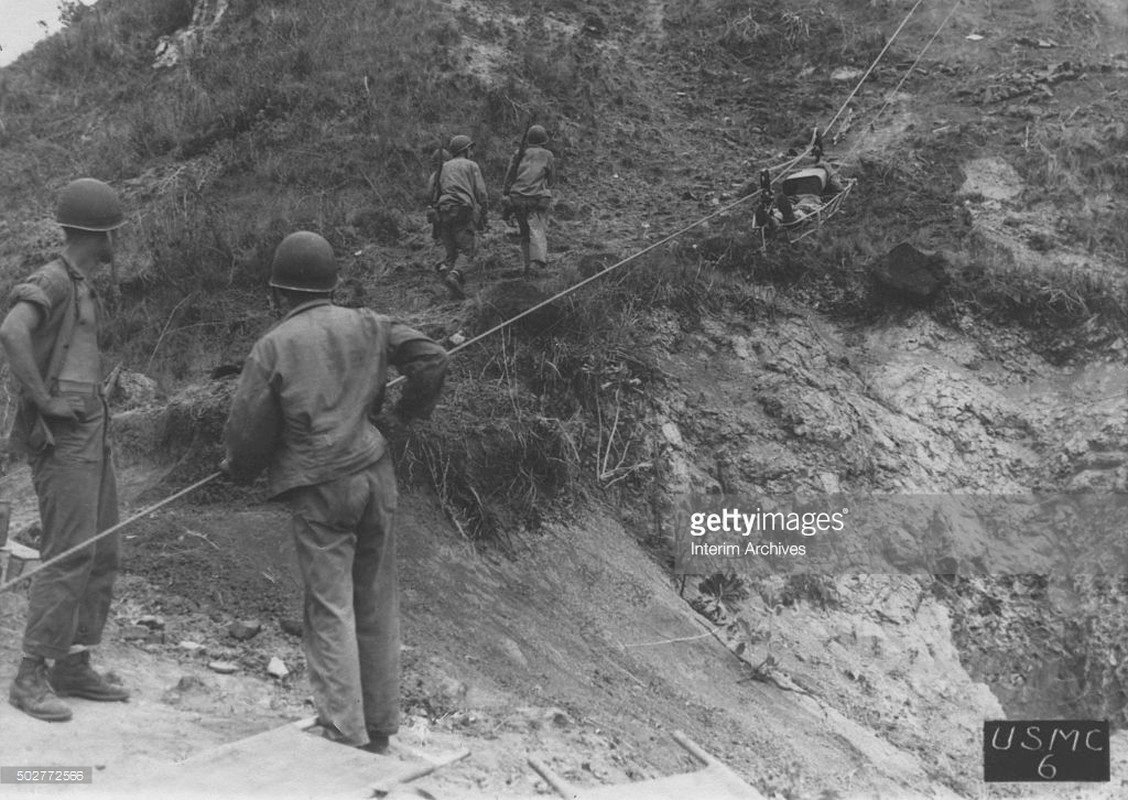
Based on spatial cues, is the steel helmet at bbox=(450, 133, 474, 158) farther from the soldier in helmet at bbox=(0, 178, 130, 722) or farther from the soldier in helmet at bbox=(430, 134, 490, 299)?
the soldier in helmet at bbox=(0, 178, 130, 722)

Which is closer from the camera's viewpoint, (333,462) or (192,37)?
(333,462)

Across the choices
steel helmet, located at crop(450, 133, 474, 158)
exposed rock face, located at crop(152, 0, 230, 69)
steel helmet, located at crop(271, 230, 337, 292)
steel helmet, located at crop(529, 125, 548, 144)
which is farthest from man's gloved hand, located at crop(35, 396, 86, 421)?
exposed rock face, located at crop(152, 0, 230, 69)

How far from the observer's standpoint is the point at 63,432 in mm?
5281

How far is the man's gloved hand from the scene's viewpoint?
5.18m

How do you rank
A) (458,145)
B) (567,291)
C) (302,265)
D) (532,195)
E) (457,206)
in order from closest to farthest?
(302,265)
(567,291)
(457,206)
(532,195)
(458,145)

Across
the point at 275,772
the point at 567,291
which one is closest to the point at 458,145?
the point at 567,291

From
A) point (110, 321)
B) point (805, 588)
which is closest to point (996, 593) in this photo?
point (805, 588)

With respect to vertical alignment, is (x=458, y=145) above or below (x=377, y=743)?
above

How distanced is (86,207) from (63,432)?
3.20ft

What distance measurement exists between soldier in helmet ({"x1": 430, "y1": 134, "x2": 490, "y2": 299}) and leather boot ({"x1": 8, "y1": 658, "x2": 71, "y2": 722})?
19.1ft

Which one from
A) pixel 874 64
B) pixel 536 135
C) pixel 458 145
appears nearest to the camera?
pixel 458 145

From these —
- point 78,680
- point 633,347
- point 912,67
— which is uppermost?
point 912,67

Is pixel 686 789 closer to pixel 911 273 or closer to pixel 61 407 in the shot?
pixel 61 407

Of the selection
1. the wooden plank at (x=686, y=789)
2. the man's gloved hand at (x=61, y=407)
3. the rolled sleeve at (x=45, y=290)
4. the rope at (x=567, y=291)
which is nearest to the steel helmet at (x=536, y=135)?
the rope at (x=567, y=291)
